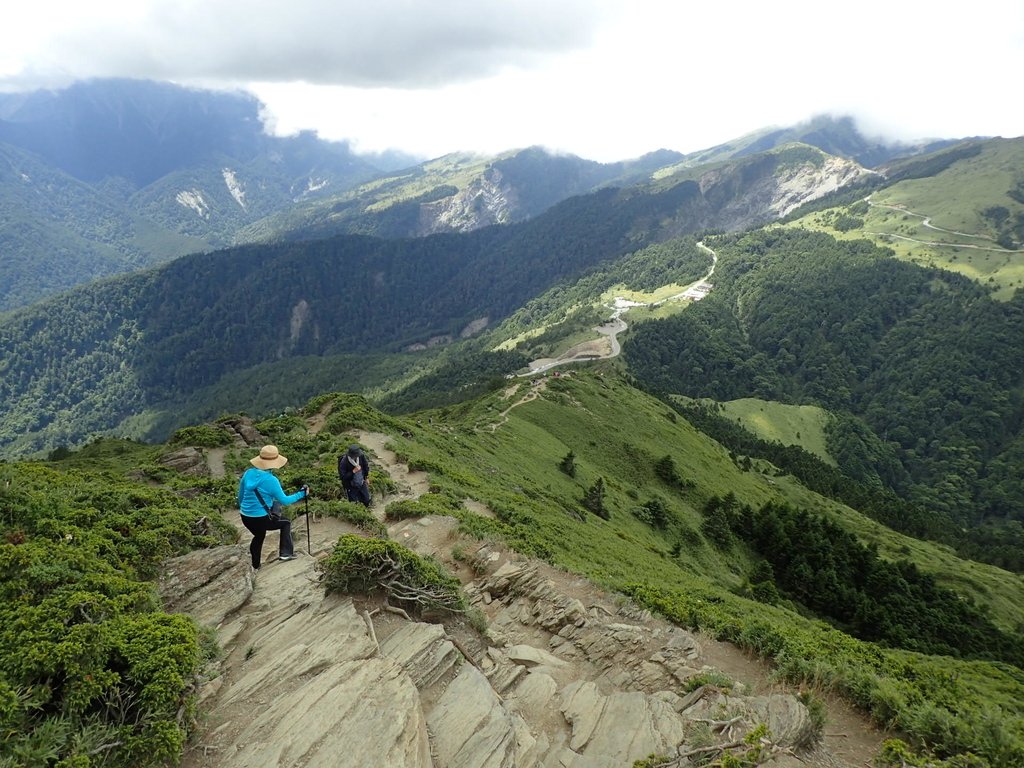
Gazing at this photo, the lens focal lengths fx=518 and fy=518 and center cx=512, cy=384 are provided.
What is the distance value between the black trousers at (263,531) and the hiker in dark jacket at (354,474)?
7.42 meters

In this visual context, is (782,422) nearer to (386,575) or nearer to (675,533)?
(675,533)

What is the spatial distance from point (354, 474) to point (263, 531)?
826cm

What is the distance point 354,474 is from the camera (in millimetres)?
24156

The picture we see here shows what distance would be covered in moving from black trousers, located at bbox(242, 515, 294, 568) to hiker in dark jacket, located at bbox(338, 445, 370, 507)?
7425 millimetres

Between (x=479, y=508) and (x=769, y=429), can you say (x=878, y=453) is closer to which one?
(x=769, y=429)

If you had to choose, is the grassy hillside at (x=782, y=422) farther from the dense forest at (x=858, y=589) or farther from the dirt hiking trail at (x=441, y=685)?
the dirt hiking trail at (x=441, y=685)

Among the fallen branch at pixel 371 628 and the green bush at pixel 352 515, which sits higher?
the fallen branch at pixel 371 628

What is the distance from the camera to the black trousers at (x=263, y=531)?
1568 centimetres

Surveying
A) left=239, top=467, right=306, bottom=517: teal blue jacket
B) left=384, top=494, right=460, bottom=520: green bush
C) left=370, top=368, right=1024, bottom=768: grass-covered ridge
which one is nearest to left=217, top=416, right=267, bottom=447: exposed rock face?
left=370, top=368, right=1024, bottom=768: grass-covered ridge

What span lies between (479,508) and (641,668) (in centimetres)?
1809

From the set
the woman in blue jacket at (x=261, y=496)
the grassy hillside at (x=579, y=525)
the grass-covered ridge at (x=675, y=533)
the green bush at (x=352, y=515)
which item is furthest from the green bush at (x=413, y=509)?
the woman in blue jacket at (x=261, y=496)

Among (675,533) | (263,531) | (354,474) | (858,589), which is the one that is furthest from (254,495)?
(858,589)

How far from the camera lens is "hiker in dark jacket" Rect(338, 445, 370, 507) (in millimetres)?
23938

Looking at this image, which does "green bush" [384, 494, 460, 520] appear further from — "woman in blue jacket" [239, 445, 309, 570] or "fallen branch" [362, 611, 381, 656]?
"fallen branch" [362, 611, 381, 656]
